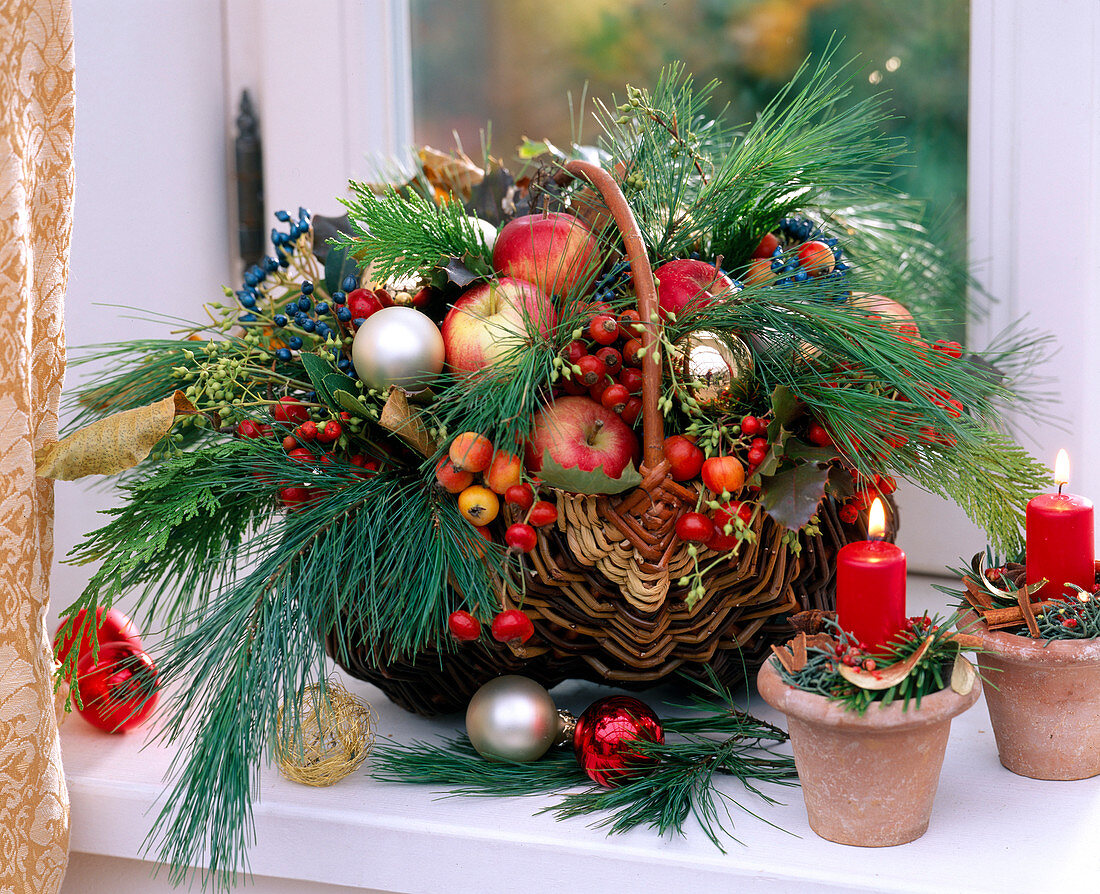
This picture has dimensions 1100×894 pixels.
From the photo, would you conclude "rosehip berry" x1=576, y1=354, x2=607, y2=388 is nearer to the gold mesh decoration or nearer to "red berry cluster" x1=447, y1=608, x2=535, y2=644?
"red berry cluster" x1=447, y1=608, x2=535, y2=644

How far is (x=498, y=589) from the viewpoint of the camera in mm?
598

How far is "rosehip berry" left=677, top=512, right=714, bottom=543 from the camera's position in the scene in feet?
1.85

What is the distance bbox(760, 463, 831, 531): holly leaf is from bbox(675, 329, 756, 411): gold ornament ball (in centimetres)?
6

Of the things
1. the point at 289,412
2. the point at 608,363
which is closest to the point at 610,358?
the point at 608,363

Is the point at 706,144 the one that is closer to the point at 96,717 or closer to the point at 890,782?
the point at 890,782

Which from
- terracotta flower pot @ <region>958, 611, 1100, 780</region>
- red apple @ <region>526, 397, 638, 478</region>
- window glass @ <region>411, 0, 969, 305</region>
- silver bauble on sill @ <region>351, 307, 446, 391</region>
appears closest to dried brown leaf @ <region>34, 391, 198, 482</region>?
silver bauble on sill @ <region>351, 307, 446, 391</region>

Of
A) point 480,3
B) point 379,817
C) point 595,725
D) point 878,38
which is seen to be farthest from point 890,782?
point 480,3

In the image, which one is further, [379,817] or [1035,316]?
[1035,316]

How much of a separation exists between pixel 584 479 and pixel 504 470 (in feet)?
0.17

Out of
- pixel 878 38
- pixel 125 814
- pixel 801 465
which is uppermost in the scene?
pixel 878 38

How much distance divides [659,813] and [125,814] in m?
0.34

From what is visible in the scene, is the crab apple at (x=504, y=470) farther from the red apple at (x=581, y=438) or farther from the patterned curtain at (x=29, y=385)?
the patterned curtain at (x=29, y=385)

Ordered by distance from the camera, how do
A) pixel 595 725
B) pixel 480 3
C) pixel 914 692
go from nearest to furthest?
pixel 914 692 → pixel 595 725 → pixel 480 3

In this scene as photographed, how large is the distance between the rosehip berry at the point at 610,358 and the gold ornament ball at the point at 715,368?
0.04 meters
